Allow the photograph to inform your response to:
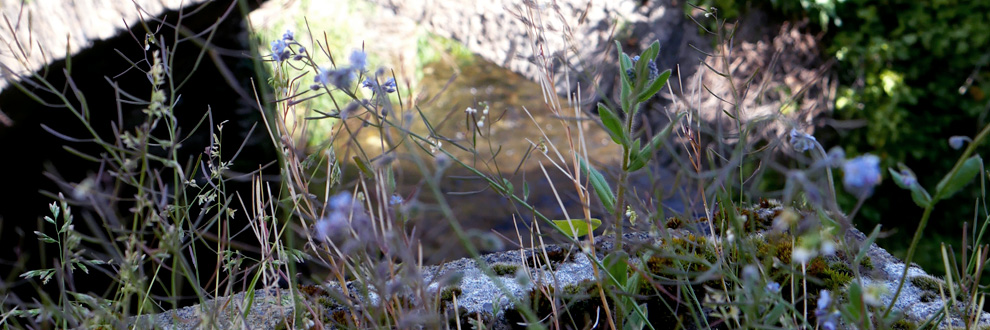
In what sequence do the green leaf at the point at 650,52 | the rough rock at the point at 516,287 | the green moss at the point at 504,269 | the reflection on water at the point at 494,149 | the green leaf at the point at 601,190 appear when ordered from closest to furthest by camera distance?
the green leaf at the point at 650,52
the green leaf at the point at 601,190
the rough rock at the point at 516,287
the green moss at the point at 504,269
the reflection on water at the point at 494,149

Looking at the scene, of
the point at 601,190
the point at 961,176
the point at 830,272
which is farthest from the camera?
the point at 830,272

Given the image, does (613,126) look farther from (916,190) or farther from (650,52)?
(916,190)

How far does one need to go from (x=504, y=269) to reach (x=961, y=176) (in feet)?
3.05

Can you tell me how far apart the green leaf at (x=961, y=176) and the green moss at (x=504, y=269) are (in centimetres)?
89

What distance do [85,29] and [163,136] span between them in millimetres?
763

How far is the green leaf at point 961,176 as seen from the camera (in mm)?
730

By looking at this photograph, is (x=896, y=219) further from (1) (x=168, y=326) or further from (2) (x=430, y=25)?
(1) (x=168, y=326)

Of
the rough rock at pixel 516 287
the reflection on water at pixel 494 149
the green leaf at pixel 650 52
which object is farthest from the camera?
the reflection on water at pixel 494 149

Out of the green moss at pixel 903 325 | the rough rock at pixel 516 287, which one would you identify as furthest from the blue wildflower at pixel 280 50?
the green moss at pixel 903 325

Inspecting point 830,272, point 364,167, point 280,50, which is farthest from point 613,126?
point 830,272

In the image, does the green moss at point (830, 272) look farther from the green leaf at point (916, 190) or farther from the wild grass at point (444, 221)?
the green leaf at point (916, 190)

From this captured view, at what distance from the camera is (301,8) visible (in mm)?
5305

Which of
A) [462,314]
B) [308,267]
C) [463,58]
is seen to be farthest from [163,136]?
[463,58]

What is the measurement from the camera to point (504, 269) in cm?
151
